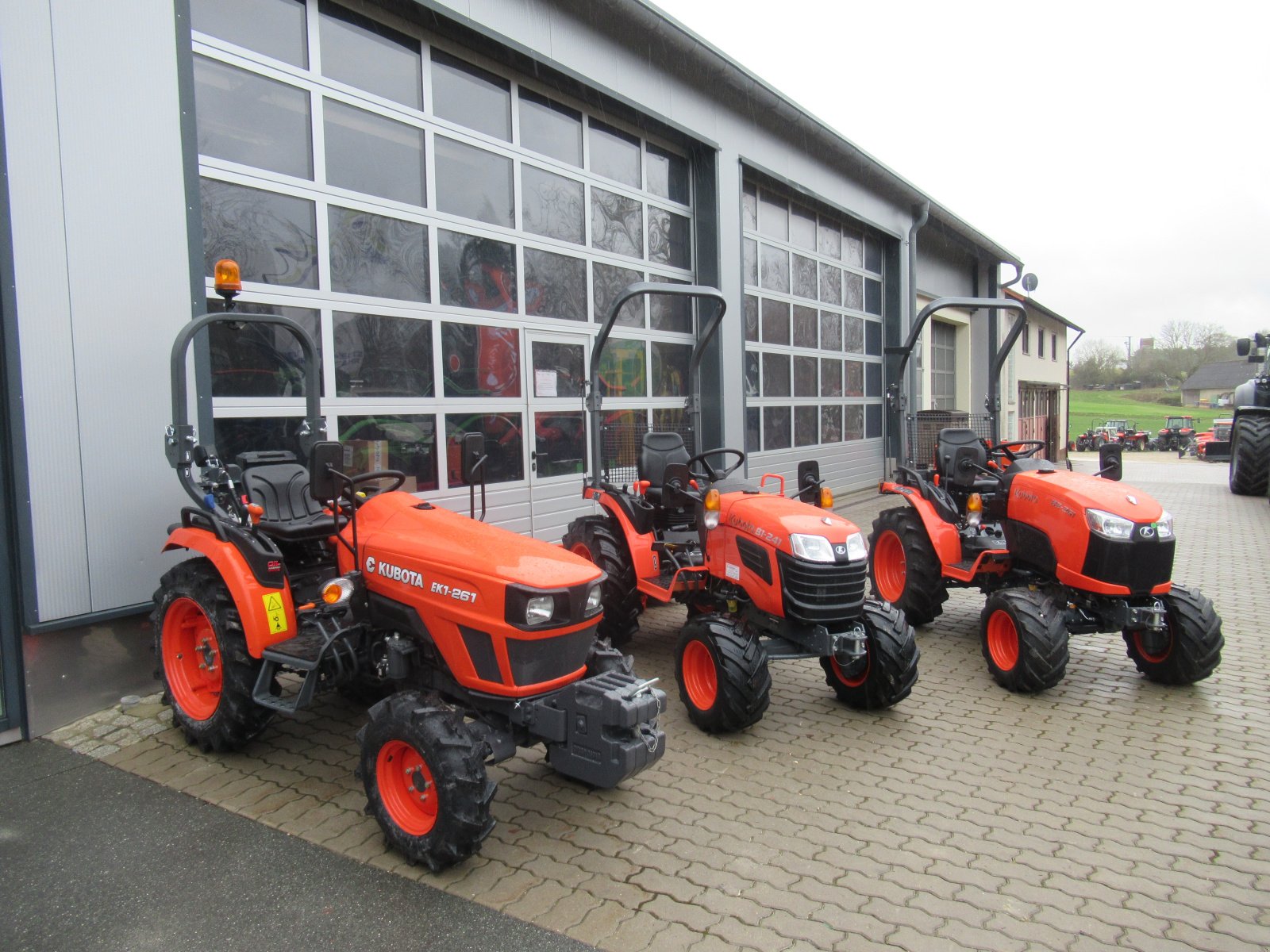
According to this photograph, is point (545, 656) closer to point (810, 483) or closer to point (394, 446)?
point (810, 483)

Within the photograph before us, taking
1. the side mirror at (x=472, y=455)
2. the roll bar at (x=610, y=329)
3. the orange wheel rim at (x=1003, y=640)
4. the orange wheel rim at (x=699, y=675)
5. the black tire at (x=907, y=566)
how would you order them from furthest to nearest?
1. the black tire at (x=907, y=566)
2. the roll bar at (x=610, y=329)
3. the orange wheel rim at (x=1003, y=640)
4. the orange wheel rim at (x=699, y=675)
5. the side mirror at (x=472, y=455)

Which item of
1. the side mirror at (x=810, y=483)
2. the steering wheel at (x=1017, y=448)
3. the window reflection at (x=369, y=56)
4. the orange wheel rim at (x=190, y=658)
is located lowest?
the orange wheel rim at (x=190, y=658)

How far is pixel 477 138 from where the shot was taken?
7.18 m

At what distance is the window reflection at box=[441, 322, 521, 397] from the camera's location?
688cm

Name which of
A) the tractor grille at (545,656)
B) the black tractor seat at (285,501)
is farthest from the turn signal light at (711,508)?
the black tractor seat at (285,501)

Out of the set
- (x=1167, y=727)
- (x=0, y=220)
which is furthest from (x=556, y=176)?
(x=1167, y=727)

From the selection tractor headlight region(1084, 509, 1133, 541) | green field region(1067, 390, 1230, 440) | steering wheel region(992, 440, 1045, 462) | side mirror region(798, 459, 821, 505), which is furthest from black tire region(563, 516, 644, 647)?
green field region(1067, 390, 1230, 440)

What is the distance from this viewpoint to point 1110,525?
462 cm

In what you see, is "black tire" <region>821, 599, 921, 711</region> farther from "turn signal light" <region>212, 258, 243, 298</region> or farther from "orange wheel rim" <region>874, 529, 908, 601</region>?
"turn signal light" <region>212, 258, 243, 298</region>

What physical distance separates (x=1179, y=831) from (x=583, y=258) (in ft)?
21.9

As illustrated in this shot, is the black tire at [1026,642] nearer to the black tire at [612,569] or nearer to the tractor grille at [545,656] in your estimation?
the black tire at [612,569]

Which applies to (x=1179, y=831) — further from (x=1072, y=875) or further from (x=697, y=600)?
(x=697, y=600)

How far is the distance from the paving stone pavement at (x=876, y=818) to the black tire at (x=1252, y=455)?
10773mm

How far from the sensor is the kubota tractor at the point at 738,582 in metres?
4.07
